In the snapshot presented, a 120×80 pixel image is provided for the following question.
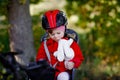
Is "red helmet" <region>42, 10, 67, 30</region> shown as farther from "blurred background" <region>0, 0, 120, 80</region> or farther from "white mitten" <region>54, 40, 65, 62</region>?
"blurred background" <region>0, 0, 120, 80</region>

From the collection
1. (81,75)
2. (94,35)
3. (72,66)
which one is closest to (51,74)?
(72,66)

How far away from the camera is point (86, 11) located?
10047 millimetres

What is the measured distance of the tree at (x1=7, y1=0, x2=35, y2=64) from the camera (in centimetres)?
776

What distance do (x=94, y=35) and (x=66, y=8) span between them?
33.3 inches

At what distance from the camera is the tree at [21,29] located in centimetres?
776

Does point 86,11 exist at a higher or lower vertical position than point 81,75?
higher

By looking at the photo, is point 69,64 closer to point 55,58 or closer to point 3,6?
point 55,58

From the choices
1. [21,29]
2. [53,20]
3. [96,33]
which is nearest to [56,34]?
[53,20]

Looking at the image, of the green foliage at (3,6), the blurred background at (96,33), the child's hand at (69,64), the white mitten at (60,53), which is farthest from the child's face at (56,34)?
the blurred background at (96,33)

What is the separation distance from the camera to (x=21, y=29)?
7.93m

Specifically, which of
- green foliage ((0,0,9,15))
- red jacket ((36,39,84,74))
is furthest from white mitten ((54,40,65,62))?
green foliage ((0,0,9,15))

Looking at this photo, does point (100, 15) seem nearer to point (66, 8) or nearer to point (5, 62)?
point (66, 8)

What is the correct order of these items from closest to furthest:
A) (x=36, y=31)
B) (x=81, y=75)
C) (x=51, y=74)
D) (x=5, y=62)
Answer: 1. (x=5, y=62)
2. (x=51, y=74)
3. (x=81, y=75)
4. (x=36, y=31)

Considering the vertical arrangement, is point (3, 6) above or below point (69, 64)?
above
